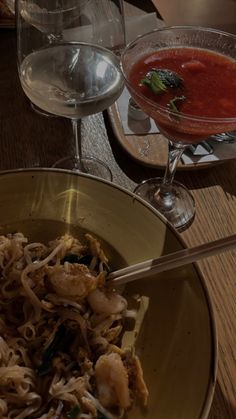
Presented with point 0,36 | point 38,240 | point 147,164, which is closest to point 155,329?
point 38,240

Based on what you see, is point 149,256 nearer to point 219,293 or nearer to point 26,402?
point 219,293

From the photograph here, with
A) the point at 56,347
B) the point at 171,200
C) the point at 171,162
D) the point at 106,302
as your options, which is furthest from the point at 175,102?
the point at 56,347

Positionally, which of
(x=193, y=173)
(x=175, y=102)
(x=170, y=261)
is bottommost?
(x=193, y=173)

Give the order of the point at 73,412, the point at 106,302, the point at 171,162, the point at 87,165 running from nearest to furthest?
the point at 73,412 < the point at 106,302 < the point at 171,162 < the point at 87,165

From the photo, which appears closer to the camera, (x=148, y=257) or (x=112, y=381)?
(x=112, y=381)

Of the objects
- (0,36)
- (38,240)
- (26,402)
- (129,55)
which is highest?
(129,55)

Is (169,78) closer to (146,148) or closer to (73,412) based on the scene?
(146,148)

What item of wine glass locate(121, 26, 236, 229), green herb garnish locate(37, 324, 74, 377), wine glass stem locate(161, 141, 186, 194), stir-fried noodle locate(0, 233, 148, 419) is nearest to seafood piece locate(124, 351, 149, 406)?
stir-fried noodle locate(0, 233, 148, 419)

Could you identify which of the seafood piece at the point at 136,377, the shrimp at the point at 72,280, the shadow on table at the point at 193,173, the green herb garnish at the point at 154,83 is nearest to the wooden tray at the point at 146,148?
the shadow on table at the point at 193,173
